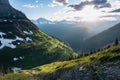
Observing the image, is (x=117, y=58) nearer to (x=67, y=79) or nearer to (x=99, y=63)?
(x=99, y=63)

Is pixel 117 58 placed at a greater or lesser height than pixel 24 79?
lesser

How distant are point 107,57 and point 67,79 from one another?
33.5ft

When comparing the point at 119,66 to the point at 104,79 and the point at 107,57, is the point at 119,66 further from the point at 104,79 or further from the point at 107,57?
the point at 107,57

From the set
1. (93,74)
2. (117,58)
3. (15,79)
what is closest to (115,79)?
(93,74)

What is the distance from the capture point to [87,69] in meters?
56.1

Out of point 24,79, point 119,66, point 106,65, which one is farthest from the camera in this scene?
point 106,65

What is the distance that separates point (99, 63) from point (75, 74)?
19.2 ft

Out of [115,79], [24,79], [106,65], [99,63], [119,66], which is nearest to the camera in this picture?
[24,79]

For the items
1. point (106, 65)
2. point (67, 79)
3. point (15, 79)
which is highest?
point (15, 79)

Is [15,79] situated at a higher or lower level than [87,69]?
higher

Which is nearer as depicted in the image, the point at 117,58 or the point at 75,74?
the point at 117,58

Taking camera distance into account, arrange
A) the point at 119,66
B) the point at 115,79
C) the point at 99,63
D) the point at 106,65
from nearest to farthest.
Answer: the point at 115,79
the point at 119,66
the point at 106,65
the point at 99,63

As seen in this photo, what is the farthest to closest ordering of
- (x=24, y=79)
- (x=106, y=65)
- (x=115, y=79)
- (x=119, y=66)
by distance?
(x=106, y=65) < (x=119, y=66) < (x=115, y=79) < (x=24, y=79)

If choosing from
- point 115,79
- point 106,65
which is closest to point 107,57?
point 106,65
